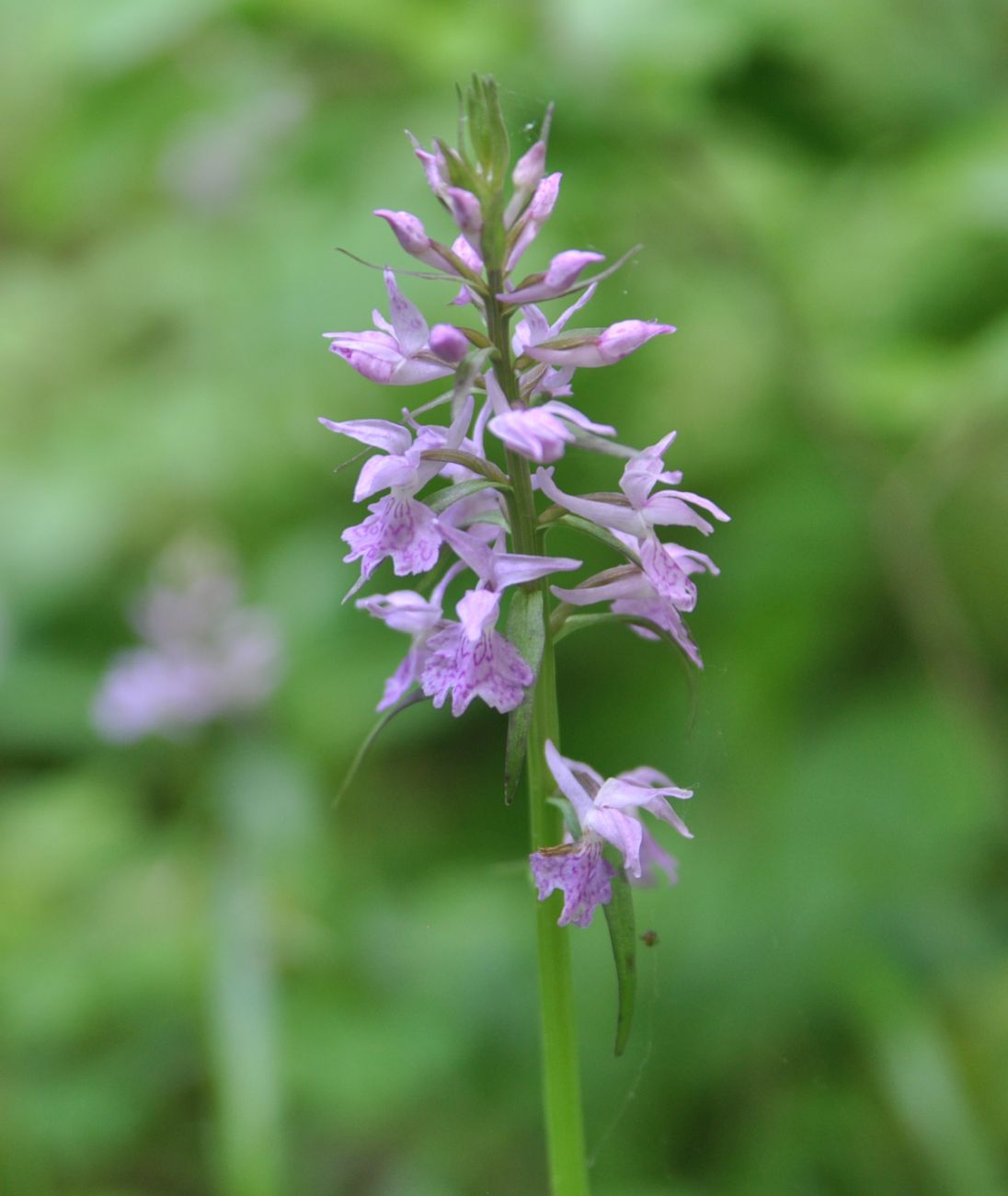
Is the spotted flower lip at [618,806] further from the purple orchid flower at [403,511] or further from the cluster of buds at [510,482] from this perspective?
the purple orchid flower at [403,511]

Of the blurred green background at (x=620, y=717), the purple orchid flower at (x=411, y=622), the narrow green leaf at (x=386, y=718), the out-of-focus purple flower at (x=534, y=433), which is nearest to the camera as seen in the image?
the out-of-focus purple flower at (x=534, y=433)

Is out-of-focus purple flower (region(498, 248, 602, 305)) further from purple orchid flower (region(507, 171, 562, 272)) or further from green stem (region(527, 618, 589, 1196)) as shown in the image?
green stem (region(527, 618, 589, 1196))

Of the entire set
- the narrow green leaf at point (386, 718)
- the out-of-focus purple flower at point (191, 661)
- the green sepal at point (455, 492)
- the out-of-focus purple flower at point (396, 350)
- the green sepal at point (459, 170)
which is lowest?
the narrow green leaf at point (386, 718)

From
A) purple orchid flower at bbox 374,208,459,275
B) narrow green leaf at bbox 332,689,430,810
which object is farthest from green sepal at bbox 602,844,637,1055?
purple orchid flower at bbox 374,208,459,275

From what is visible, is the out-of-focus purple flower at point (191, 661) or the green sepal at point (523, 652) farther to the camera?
the out-of-focus purple flower at point (191, 661)

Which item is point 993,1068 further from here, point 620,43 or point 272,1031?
point 620,43

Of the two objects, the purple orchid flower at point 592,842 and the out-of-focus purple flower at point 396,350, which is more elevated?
the out-of-focus purple flower at point 396,350

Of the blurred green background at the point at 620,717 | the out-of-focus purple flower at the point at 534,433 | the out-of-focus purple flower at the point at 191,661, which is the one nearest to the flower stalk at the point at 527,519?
the out-of-focus purple flower at the point at 534,433
